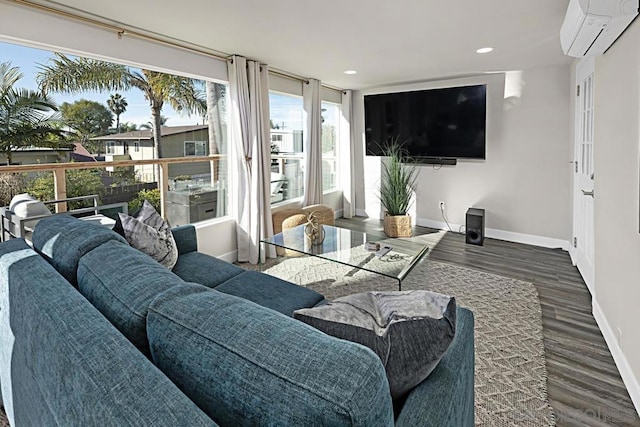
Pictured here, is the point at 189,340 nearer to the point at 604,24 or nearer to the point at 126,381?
the point at 126,381

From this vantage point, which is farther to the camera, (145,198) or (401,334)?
(145,198)

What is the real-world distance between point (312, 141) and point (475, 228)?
8.11 ft

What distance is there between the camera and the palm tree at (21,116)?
2.54 meters

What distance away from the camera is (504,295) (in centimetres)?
328

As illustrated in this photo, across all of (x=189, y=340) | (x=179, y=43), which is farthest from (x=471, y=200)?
(x=189, y=340)

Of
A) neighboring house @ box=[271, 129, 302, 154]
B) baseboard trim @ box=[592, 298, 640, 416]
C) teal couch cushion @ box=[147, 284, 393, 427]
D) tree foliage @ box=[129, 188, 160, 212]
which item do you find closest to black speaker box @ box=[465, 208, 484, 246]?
baseboard trim @ box=[592, 298, 640, 416]

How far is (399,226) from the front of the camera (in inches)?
209

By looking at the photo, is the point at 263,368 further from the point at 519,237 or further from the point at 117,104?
the point at 519,237

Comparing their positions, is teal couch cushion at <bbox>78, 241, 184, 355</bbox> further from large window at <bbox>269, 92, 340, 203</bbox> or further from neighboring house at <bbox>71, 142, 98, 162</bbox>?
large window at <bbox>269, 92, 340, 203</bbox>

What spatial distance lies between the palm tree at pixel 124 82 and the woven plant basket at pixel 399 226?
2838mm

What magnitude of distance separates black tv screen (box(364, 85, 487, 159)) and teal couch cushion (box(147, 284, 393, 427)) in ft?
16.2

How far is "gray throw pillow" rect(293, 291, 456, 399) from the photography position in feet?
3.20

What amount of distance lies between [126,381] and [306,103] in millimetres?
4980

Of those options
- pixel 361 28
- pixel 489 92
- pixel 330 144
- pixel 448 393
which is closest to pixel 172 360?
pixel 448 393
